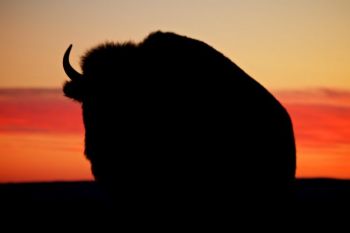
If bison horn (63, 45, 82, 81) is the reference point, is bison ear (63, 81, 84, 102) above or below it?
below

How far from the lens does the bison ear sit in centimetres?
762

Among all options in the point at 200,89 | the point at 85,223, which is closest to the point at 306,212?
the point at 85,223

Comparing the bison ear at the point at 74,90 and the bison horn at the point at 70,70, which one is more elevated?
the bison horn at the point at 70,70

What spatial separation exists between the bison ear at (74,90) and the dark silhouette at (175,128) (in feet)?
0.04

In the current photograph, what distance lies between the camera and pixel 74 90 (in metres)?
7.64

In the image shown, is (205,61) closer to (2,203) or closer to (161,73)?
(161,73)

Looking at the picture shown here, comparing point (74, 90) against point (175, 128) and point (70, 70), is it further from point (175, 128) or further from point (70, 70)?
point (175, 128)

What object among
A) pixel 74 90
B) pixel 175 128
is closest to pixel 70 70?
pixel 74 90

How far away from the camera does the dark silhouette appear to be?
705 centimetres

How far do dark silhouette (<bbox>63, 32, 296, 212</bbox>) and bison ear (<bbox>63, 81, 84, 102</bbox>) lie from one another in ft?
0.04

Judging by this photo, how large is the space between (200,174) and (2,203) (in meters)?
7.48

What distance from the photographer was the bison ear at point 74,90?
25.0 ft

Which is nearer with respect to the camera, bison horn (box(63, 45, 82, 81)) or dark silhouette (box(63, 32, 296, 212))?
dark silhouette (box(63, 32, 296, 212))

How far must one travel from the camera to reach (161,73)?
291 inches
